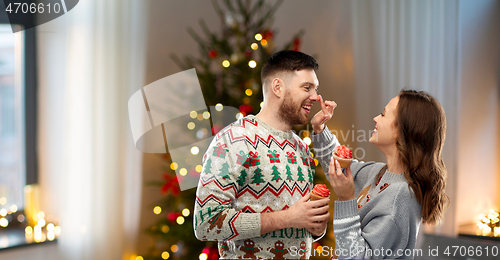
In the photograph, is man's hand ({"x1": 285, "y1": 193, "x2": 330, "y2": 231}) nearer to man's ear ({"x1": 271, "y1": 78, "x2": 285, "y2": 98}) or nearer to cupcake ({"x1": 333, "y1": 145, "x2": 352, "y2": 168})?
cupcake ({"x1": 333, "y1": 145, "x2": 352, "y2": 168})

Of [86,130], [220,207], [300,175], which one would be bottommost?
[220,207]

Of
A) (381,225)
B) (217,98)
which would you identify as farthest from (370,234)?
(217,98)

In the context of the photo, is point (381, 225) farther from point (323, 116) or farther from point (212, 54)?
point (212, 54)

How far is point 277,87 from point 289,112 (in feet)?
0.47

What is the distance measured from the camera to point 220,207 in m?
1.40

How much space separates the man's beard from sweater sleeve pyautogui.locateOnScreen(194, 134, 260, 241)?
354mm

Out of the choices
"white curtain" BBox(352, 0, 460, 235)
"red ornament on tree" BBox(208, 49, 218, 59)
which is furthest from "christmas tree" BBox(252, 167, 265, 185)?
"white curtain" BBox(352, 0, 460, 235)

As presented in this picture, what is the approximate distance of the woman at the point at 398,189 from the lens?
1405mm

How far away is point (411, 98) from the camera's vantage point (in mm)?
1537

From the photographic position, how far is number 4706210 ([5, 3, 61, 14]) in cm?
268

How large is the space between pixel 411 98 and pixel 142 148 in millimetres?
2186

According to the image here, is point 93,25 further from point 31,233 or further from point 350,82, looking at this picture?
point 350,82

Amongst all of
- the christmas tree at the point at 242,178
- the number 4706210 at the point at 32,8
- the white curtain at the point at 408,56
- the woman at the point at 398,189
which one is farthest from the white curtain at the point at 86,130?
the white curtain at the point at 408,56

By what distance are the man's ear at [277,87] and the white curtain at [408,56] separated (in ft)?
6.32
